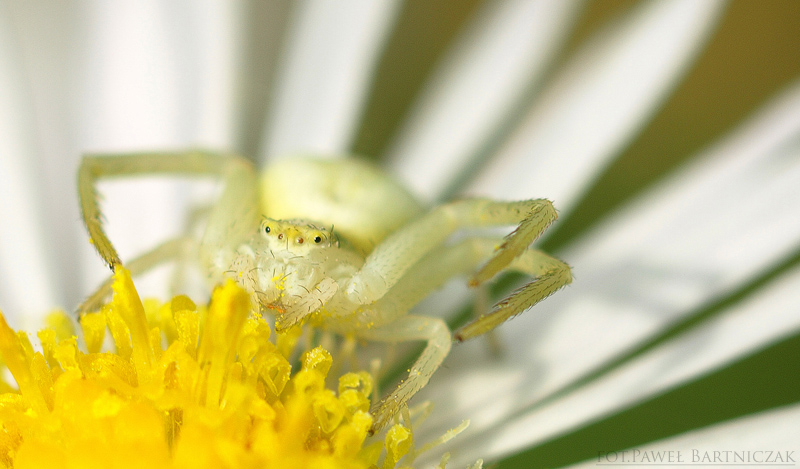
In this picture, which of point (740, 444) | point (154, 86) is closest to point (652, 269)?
point (740, 444)

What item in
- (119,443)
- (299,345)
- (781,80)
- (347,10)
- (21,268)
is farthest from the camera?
(781,80)

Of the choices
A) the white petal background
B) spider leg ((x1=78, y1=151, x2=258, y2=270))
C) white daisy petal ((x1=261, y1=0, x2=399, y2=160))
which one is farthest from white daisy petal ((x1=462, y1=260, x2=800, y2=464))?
white daisy petal ((x1=261, y1=0, x2=399, y2=160))

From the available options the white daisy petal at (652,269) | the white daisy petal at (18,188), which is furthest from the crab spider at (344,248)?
the white daisy petal at (18,188)

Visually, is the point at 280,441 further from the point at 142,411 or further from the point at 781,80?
the point at 781,80

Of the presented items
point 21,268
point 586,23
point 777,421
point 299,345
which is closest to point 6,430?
point 299,345

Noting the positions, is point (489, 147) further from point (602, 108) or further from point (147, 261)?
point (147, 261)

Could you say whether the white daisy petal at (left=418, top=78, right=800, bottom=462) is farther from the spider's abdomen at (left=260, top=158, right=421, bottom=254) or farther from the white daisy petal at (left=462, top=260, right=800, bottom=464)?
the spider's abdomen at (left=260, top=158, right=421, bottom=254)
